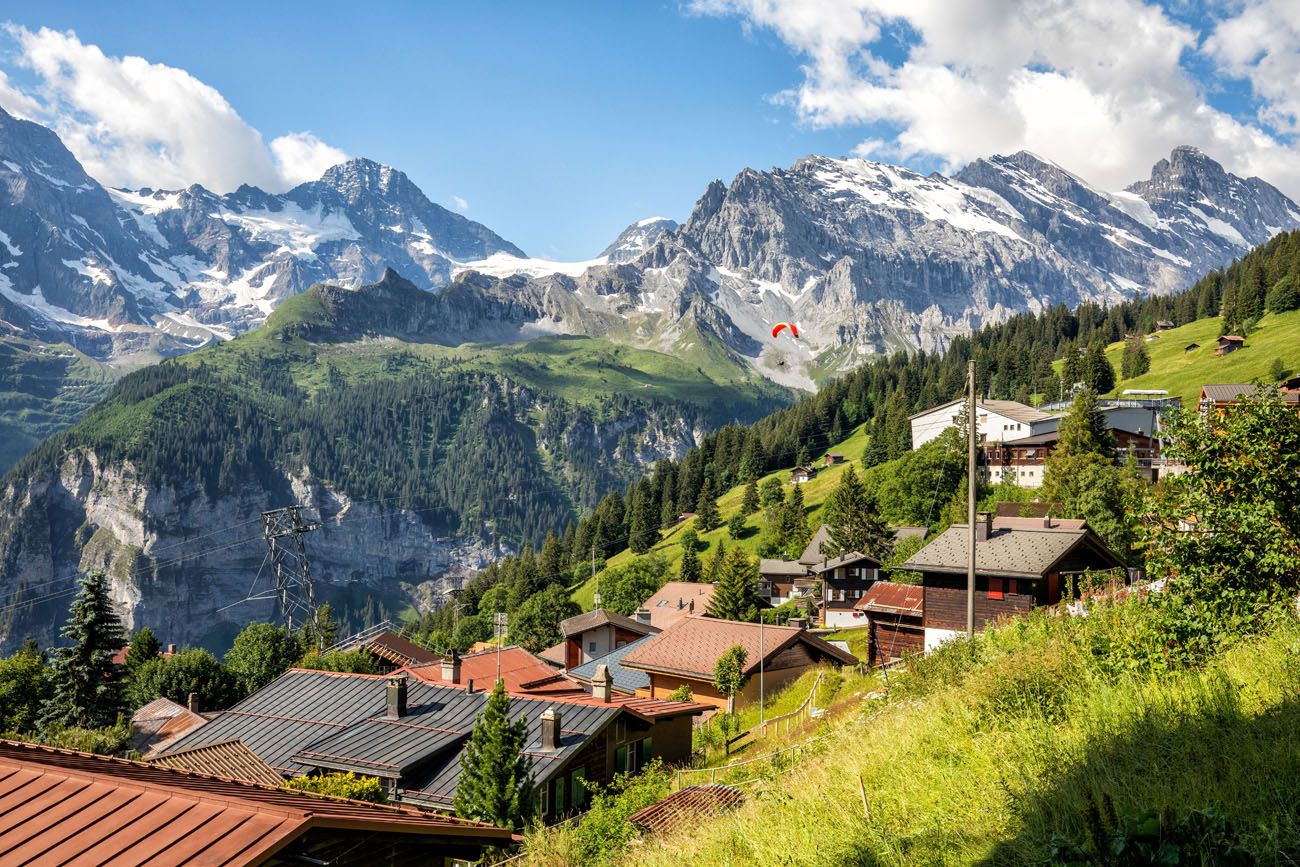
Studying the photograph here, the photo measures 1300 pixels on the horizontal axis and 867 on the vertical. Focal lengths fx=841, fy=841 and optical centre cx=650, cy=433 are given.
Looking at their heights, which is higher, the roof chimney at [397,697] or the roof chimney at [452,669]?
the roof chimney at [397,697]

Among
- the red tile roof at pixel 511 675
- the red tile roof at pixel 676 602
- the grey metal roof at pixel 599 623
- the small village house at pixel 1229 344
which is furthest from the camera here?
the small village house at pixel 1229 344

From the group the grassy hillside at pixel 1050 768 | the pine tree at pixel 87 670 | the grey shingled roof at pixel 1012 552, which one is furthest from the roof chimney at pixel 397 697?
the pine tree at pixel 87 670

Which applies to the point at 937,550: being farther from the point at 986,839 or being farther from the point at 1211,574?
the point at 986,839

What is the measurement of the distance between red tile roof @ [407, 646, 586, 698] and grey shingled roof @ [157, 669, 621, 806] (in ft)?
18.0

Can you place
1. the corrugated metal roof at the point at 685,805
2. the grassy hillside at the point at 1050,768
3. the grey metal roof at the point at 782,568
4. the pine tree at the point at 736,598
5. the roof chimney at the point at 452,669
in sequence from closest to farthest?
1. the grassy hillside at the point at 1050,768
2. the corrugated metal roof at the point at 685,805
3. the roof chimney at the point at 452,669
4. the pine tree at the point at 736,598
5. the grey metal roof at the point at 782,568

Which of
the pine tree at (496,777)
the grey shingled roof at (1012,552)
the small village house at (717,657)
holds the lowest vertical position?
the small village house at (717,657)

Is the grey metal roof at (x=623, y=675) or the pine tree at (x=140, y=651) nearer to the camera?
the grey metal roof at (x=623, y=675)

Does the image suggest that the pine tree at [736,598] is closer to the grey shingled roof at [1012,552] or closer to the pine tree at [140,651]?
the grey shingled roof at [1012,552]

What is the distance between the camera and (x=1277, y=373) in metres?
97.1

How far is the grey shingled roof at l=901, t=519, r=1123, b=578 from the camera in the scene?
121 feet

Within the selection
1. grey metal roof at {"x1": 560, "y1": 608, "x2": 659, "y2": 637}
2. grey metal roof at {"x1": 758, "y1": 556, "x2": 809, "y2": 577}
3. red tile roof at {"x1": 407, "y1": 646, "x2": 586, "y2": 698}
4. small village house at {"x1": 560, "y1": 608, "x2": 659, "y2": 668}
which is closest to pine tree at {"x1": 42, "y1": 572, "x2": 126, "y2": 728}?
red tile roof at {"x1": 407, "y1": 646, "x2": 586, "y2": 698}

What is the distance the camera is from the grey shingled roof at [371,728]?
29453mm

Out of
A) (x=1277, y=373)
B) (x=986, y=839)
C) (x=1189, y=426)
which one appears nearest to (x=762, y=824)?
(x=986, y=839)

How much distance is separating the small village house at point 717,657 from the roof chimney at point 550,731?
54.2ft
